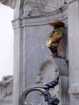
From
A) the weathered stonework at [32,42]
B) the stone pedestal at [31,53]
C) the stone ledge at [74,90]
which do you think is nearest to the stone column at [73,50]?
the stone ledge at [74,90]

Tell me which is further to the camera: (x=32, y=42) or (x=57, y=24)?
(x=32, y=42)

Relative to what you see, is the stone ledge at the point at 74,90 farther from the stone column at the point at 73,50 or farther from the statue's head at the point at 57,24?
the statue's head at the point at 57,24

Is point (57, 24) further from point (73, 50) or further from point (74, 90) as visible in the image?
point (74, 90)

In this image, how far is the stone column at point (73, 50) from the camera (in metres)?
3.65

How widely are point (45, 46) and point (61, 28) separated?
1.90 feet

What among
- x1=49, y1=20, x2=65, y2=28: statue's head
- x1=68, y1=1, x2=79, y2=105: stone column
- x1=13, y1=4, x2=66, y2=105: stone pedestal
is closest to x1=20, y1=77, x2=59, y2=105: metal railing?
x1=68, y1=1, x2=79, y2=105: stone column

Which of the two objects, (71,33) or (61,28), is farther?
(61,28)

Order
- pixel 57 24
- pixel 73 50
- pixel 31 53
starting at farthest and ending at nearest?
pixel 31 53, pixel 57 24, pixel 73 50

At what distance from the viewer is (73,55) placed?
3754mm

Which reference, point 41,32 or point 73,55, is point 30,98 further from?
point 73,55

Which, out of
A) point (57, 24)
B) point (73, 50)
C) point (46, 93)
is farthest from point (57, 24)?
point (46, 93)

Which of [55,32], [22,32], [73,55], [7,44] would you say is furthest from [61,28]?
[7,44]

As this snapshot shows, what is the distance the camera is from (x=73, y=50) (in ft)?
12.3

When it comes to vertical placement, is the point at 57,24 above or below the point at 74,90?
above
